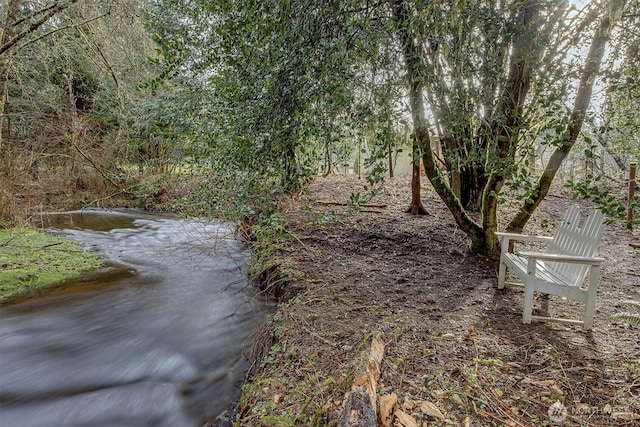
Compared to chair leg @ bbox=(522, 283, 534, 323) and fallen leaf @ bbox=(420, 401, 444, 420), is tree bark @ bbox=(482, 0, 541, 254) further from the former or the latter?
fallen leaf @ bbox=(420, 401, 444, 420)

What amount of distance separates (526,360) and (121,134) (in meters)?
10.6

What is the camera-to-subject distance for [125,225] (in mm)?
8617

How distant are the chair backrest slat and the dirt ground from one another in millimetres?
360

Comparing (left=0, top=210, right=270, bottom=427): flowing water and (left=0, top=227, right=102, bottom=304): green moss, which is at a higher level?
(left=0, top=227, right=102, bottom=304): green moss

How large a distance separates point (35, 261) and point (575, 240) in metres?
6.78

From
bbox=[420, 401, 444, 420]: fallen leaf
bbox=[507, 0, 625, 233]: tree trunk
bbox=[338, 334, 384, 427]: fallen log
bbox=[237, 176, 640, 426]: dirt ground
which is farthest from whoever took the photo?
bbox=[507, 0, 625, 233]: tree trunk

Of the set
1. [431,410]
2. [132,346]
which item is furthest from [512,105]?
[132,346]

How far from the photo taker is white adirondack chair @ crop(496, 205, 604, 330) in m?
2.74

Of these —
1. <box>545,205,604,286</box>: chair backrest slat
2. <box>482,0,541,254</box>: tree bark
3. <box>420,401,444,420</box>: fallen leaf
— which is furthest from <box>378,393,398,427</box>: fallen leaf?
<box>545,205,604,286</box>: chair backrest slat

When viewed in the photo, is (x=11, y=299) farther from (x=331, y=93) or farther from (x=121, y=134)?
(x=121, y=134)

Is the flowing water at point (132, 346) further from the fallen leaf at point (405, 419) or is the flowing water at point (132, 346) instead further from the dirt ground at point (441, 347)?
the fallen leaf at point (405, 419)

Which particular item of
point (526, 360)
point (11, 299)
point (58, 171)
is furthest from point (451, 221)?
point (58, 171)

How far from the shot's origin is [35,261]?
5148 millimetres

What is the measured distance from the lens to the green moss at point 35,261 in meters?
4.44
